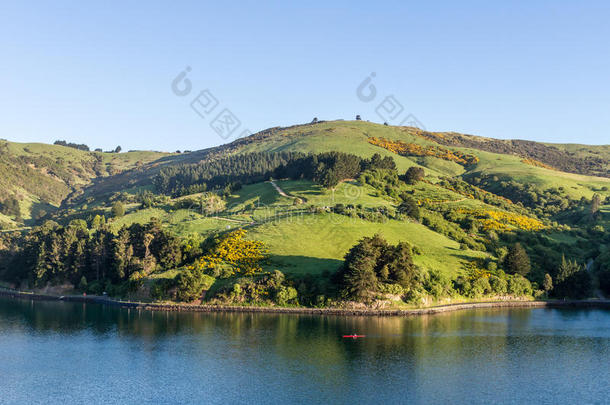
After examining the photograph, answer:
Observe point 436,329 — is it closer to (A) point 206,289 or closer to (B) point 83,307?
(A) point 206,289

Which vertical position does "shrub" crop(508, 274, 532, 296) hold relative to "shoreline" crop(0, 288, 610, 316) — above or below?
above

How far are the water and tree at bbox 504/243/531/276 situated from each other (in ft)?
68.0

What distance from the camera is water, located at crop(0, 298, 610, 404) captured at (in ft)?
196

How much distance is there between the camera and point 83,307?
115938mm

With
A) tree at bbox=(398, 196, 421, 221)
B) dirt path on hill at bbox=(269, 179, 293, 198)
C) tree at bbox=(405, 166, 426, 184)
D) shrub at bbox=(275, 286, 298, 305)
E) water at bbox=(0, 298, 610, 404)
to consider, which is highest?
tree at bbox=(405, 166, 426, 184)

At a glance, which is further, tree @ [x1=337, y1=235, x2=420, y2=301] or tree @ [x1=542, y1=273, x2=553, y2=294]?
tree @ [x1=542, y1=273, x2=553, y2=294]

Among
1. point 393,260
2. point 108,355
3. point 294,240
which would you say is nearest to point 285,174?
point 294,240

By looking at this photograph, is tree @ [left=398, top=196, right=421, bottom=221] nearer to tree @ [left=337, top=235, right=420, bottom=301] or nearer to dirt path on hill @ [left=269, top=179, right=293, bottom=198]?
dirt path on hill @ [left=269, top=179, right=293, bottom=198]

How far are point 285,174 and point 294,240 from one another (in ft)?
230

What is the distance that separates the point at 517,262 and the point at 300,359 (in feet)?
249

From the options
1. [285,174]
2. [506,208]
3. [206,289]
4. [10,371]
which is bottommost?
[10,371]

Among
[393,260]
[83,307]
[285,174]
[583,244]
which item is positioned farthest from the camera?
[285,174]

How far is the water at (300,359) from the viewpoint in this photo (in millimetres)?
59812

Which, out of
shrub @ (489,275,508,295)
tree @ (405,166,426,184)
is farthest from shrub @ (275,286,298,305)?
tree @ (405,166,426,184)
